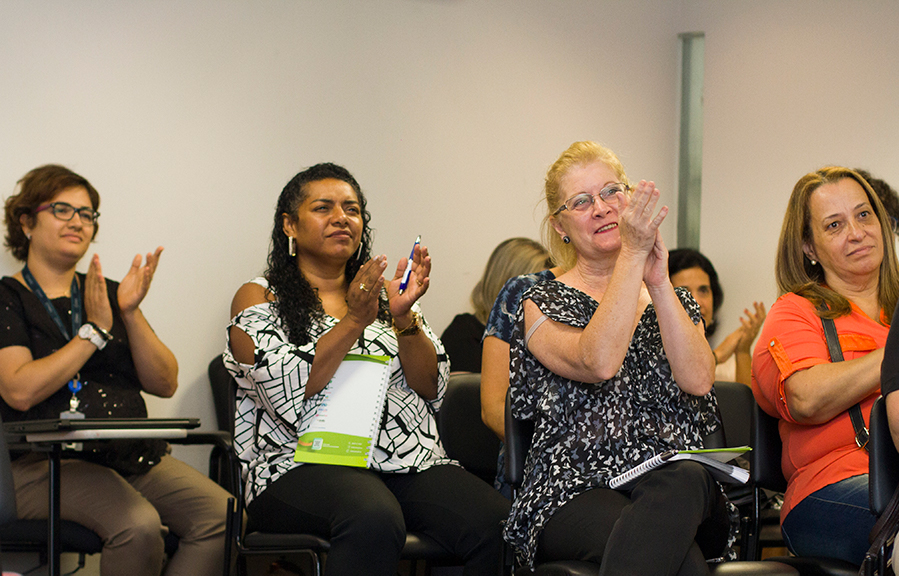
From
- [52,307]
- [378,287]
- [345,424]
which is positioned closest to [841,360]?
[378,287]

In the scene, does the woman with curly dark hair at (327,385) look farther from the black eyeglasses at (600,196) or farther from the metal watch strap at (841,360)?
the metal watch strap at (841,360)

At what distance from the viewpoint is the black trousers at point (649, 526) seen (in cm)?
170

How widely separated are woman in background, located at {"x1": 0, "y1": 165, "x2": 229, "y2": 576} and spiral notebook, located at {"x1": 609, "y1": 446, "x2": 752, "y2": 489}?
4.92 ft

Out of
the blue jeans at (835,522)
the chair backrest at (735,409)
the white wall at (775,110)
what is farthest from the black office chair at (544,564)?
the white wall at (775,110)

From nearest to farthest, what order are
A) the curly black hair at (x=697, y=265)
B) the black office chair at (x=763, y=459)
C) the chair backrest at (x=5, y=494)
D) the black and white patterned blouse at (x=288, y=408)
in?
the chair backrest at (x=5, y=494) → the black office chair at (x=763, y=459) → the black and white patterned blouse at (x=288, y=408) → the curly black hair at (x=697, y=265)

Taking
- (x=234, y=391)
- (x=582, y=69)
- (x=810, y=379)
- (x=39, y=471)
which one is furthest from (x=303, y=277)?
(x=582, y=69)

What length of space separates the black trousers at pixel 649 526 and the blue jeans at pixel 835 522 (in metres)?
0.27

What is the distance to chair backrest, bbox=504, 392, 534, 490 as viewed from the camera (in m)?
2.11

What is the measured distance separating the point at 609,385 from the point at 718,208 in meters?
2.78

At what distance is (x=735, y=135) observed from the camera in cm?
446

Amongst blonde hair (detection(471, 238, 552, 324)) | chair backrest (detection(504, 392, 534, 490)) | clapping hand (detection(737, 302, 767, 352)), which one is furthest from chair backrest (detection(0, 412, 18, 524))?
clapping hand (detection(737, 302, 767, 352))

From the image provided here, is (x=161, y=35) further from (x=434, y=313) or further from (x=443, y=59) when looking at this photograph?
(x=434, y=313)

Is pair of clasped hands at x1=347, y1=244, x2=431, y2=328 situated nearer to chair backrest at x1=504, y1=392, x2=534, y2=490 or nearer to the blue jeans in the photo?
chair backrest at x1=504, y1=392, x2=534, y2=490

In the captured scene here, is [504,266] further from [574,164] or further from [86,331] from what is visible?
[86,331]
